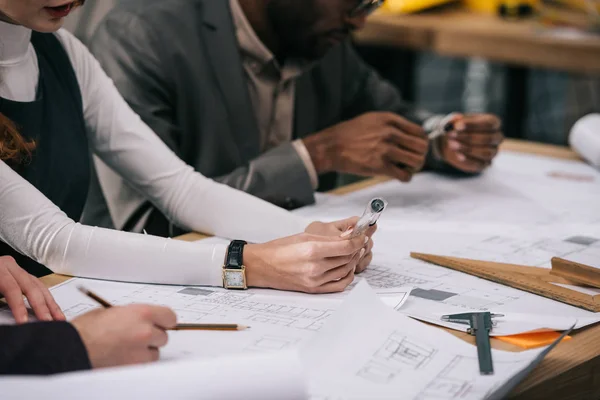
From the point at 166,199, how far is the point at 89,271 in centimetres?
32

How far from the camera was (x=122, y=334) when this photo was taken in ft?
3.32

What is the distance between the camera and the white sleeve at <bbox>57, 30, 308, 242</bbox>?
160 centimetres

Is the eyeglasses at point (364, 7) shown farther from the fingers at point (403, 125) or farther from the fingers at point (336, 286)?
the fingers at point (336, 286)

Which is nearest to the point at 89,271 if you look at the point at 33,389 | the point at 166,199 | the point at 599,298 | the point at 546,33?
the point at 166,199

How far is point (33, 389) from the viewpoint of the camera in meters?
0.88

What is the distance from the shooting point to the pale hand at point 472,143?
2045mm

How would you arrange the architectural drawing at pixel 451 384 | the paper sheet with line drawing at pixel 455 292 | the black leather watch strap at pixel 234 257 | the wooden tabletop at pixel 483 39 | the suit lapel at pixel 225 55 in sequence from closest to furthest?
the architectural drawing at pixel 451 384 < the paper sheet with line drawing at pixel 455 292 < the black leather watch strap at pixel 234 257 < the suit lapel at pixel 225 55 < the wooden tabletop at pixel 483 39

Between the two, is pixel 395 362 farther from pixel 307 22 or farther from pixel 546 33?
pixel 546 33

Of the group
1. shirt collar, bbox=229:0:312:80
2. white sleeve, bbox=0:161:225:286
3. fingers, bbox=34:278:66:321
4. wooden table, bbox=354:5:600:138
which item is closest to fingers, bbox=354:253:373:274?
white sleeve, bbox=0:161:225:286

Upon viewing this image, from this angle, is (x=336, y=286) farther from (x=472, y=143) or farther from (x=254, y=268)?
(x=472, y=143)

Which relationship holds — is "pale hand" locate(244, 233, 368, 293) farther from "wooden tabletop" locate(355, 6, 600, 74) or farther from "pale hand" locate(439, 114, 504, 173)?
"wooden tabletop" locate(355, 6, 600, 74)

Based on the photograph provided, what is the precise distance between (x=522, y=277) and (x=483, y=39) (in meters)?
2.22

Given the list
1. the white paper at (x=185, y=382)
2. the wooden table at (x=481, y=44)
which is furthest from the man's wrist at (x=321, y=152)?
the wooden table at (x=481, y=44)

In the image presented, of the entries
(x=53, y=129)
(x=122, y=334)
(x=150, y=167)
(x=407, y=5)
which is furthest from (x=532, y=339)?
(x=407, y=5)
